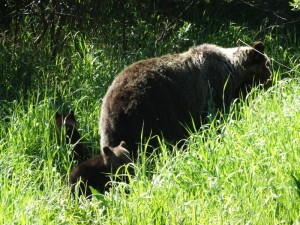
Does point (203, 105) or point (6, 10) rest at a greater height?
point (6, 10)

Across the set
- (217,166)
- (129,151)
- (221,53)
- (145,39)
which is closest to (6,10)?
(145,39)

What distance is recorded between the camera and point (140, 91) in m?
9.05

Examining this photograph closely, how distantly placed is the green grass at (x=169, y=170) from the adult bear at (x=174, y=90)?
0.33m

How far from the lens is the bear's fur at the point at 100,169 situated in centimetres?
827

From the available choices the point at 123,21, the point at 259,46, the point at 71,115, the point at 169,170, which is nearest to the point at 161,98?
the point at 71,115

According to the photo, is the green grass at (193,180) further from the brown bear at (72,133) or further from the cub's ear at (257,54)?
the cub's ear at (257,54)

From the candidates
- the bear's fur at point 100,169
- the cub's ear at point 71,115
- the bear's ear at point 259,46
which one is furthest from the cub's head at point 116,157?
the bear's ear at point 259,46

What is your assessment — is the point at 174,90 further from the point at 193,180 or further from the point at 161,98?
the point at 193,180

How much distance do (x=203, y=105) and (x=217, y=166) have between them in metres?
2.71

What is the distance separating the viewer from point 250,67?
10867 mm

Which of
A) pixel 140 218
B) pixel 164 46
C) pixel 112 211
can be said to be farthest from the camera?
pixel 164 46

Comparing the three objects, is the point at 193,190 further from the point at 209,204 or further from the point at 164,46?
the point at 164,46

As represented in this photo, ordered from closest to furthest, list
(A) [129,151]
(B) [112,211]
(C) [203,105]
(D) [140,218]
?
(D) [140,218]
(B) [112,211]
(A) [129,151]
(C) [203,105]

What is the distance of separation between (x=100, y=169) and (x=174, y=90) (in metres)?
1.57
